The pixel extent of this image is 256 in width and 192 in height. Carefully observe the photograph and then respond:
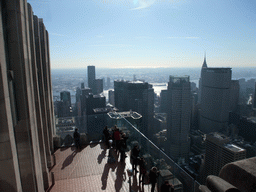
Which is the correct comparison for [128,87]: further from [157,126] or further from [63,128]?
[63,128]

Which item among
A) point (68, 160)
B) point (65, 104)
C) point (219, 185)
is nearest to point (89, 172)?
point (68, 160)

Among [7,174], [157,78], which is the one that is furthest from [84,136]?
[157,78]

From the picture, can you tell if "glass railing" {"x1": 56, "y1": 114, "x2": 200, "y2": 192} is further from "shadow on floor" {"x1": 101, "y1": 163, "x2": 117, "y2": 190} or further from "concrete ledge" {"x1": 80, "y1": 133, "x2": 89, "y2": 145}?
"shadow on floor" {"x1": 101, "y1": 163, "x2": 117, "y2": 190}

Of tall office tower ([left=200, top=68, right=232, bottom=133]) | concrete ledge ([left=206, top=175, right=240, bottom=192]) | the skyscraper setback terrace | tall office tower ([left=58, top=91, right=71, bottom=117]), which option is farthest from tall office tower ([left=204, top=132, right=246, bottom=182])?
tall office tower ([left=200, top=68, right=232, bottom=133])

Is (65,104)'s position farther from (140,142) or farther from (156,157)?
(156,157)

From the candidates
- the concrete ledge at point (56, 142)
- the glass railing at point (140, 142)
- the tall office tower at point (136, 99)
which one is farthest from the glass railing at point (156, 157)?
the tall office tower at point (136, 99)

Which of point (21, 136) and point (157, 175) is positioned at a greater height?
point (21, 136)

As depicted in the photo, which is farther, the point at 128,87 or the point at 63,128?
the point at 128,87

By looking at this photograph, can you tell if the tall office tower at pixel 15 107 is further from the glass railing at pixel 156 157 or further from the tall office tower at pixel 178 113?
the tall office tower at pixel 178 113
